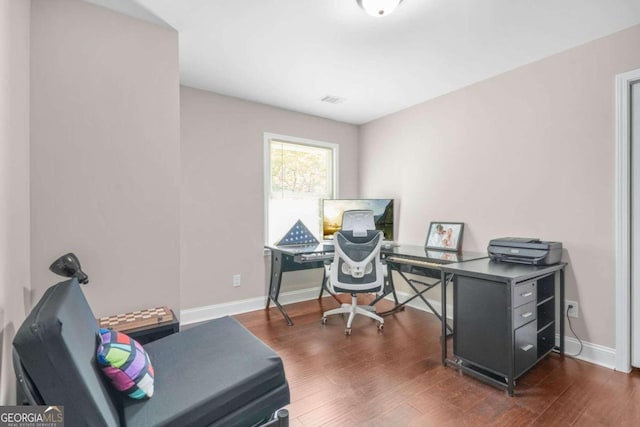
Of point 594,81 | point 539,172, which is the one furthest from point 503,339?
point 594,81

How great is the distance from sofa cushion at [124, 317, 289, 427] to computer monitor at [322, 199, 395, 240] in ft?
7.79

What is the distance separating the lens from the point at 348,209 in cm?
391

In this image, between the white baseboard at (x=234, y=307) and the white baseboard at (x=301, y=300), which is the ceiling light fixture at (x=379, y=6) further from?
the white baseboard at (x=234, y=307)

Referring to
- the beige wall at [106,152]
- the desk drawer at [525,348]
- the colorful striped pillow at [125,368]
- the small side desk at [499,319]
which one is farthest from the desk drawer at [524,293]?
the beige wall at [106,152]

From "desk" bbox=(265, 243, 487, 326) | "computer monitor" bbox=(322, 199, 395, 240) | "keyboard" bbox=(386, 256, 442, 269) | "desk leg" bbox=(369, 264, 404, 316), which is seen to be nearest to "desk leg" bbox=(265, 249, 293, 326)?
"desk" bbox=(265, 243, 487, 326)

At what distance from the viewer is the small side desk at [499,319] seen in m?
1.90

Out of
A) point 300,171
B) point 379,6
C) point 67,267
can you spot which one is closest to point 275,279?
point 300,171

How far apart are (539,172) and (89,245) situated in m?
3.49

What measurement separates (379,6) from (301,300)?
3.27 meters

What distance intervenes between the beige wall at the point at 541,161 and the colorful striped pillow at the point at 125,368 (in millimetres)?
2990

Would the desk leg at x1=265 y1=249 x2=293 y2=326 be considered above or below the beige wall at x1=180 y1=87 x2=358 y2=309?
below

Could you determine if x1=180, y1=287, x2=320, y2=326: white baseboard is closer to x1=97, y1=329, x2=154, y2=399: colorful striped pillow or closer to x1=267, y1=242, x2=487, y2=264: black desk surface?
x1=267, y1=242, x2=487, y2=264: black desk surface

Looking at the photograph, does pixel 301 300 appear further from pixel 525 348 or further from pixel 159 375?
pixel 159 375

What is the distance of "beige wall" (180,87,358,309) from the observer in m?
3.15
